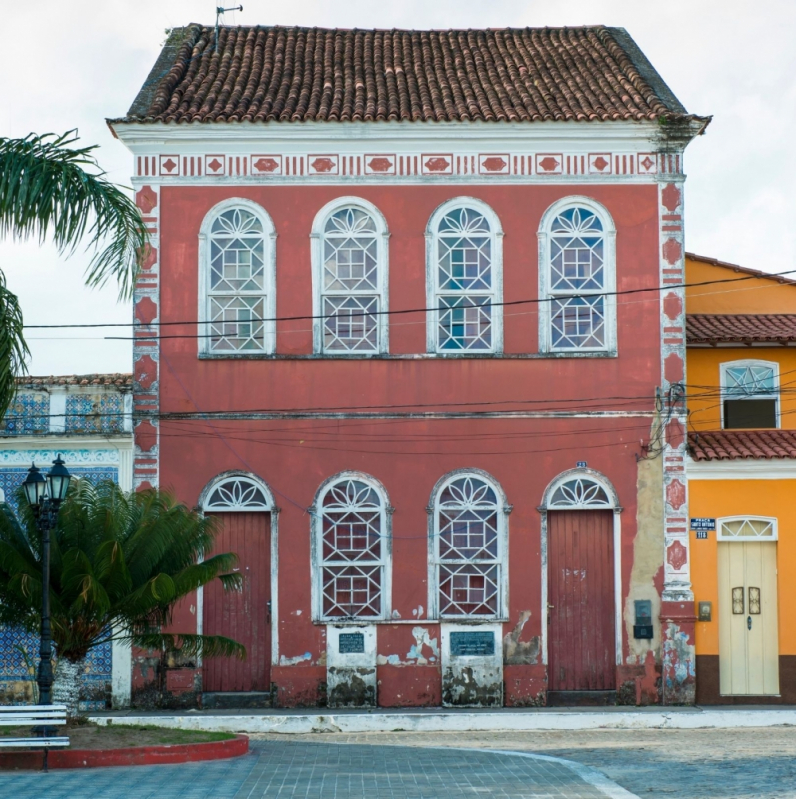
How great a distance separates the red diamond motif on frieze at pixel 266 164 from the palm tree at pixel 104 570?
555cm

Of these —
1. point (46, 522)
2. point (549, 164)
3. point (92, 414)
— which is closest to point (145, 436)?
point (92, 414)

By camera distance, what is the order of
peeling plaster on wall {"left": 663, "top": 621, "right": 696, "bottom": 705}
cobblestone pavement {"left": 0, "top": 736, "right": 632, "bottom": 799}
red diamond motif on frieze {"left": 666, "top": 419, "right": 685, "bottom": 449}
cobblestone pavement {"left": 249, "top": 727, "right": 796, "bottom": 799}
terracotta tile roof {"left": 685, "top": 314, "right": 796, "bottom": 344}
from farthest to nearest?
terracotta tile roof {"left": 685, "top": 314, "right": 796, "bottom": 344}, red diamond motif on frieze {"left": 666, "top": 419, "right": 685, "bottom": 449}, peeling plaster on wall {"left": 663, "top": 621, "right": 696, "bottom": 705}, cobblestone pavement {"left": 249, "top": 727, "right": 796, "bottom": 799}, cobblestone pavement {"left": 0, "top": 736, "right": 632, "bottom": 799}

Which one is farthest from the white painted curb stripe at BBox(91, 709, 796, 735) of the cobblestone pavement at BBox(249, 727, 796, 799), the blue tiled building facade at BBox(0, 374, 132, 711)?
the blue tiled building facade at BBox(0, 374, 132, 711)

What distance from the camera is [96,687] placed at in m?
17.2

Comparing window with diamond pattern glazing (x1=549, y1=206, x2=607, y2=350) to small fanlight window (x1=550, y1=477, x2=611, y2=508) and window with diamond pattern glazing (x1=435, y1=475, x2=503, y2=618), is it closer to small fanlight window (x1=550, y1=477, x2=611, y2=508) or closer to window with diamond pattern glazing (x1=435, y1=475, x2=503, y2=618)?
small fanlight window (x1=550, y1=477, x2=611, y2=508)

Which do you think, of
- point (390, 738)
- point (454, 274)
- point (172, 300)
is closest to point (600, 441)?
point (454, 274)

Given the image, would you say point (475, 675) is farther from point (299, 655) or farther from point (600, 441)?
point (600, 441)

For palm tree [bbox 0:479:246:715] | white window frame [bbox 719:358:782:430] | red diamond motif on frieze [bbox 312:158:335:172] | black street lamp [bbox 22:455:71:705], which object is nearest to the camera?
black street lamp [bbox 22:455:71:705]

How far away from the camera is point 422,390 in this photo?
1772cm

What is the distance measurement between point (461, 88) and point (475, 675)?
8.58 meters

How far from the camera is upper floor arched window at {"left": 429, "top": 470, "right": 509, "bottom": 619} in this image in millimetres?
17531

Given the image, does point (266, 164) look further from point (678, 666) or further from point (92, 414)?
point (678, 666)

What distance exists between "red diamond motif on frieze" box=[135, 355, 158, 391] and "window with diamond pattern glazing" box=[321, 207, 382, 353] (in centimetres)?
241

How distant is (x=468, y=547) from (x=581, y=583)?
1.66 m
